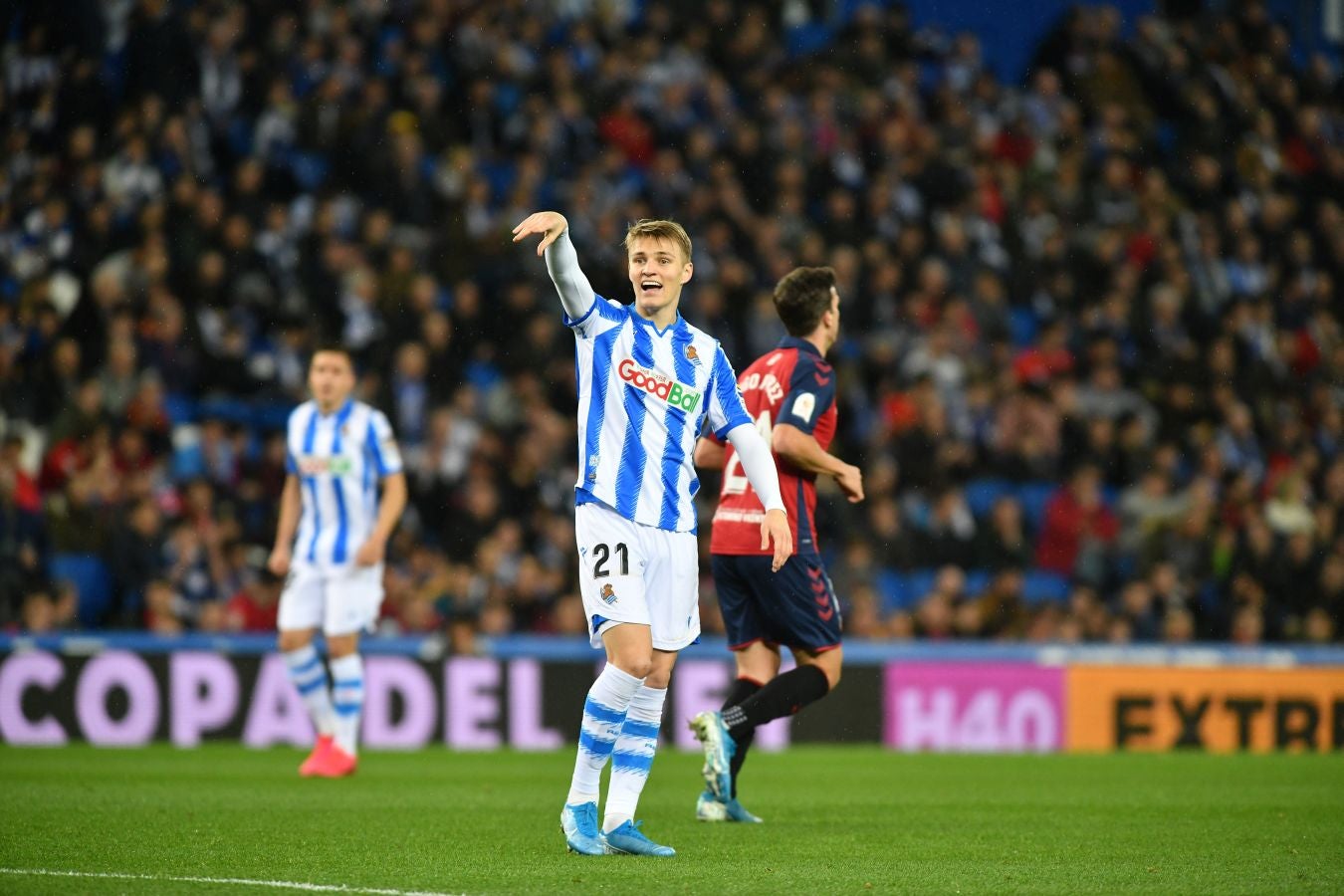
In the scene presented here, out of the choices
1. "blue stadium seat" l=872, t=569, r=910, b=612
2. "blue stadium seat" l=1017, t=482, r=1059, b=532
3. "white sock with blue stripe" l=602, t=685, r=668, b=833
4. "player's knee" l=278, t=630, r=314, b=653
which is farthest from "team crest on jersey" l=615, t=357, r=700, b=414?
"blue stadium seat" l=1017, t=482, r=1059, b=532

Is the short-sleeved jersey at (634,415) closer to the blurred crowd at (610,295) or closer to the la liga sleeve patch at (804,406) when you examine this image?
the la liga sleeve patch at (804,406)

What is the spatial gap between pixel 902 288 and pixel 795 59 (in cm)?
Answer: 361

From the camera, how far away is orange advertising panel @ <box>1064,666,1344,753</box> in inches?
560

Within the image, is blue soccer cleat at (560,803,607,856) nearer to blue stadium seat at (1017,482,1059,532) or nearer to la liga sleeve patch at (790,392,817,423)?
la liga sleeve patch at (790,392,817,423)

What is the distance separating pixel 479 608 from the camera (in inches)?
559

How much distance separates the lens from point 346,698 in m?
10.1

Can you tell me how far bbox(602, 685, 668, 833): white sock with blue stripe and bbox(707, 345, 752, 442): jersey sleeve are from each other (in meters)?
0.95

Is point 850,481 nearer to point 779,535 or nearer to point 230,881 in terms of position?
point 779,535

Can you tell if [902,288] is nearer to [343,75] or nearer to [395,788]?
[343,75]

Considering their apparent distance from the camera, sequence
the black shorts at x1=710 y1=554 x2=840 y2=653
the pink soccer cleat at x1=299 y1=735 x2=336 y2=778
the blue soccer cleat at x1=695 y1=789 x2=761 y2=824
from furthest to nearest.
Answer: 1. the pink soccer cleat at x1=299 y1=735 x2=336 y2=778
2. the black shorts at x1=710 y1=554 x2=840 y2=653
3. the blue soccer cleat at x1=695 y1=789 x2=761 y2=824

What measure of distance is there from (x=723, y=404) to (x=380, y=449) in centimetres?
441

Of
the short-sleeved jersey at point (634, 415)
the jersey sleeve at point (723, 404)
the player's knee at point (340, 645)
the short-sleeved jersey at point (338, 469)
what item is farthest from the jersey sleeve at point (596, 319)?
the player's knee at point (340, 645)

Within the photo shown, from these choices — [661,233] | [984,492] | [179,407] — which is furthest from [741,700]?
[984,492]

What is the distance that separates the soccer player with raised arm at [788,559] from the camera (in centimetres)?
732
